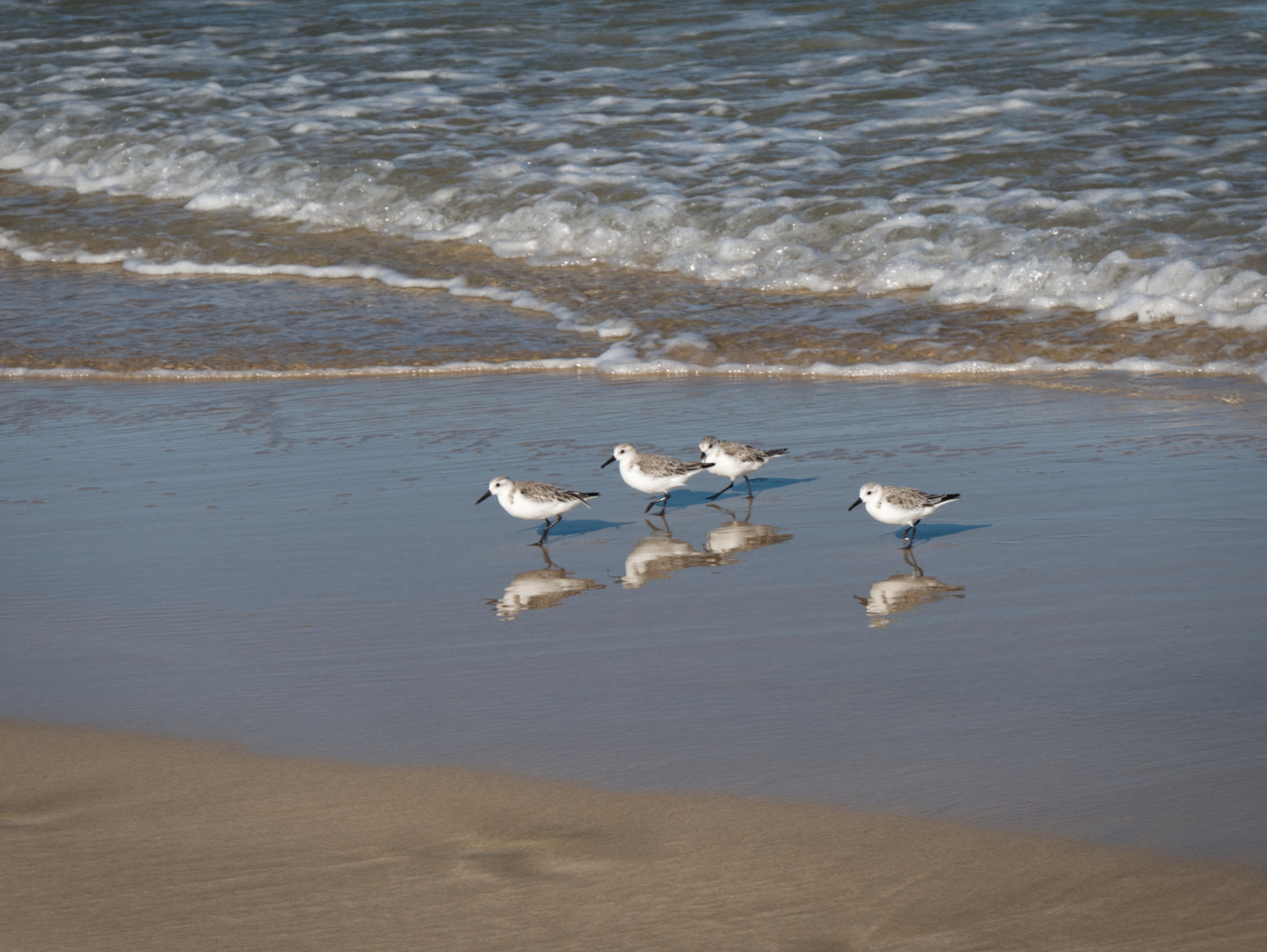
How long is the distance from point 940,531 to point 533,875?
9.65ft

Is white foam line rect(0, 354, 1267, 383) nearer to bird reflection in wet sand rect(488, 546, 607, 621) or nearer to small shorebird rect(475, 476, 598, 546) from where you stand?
small shorebird rect(475, 476, 598, 546)

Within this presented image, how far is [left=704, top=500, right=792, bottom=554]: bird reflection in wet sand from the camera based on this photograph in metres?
5.38

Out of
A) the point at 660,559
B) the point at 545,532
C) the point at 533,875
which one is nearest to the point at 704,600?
the point at 660,559

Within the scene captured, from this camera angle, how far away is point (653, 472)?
5.80 meters

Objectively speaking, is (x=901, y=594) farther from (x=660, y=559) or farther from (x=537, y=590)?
(x=537, y=590)

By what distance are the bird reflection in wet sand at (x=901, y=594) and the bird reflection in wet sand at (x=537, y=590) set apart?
3.07 feet

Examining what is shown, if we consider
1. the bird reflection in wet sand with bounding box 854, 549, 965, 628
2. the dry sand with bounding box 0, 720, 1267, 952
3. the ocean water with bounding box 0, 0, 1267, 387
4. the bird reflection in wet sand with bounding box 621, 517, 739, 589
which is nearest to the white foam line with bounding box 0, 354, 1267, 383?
the ocean water with bounding box 0, 0, 1267, 387

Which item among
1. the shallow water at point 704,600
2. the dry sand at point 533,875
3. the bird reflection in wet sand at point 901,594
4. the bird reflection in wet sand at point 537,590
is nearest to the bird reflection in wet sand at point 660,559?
the shallow water at point 704,600

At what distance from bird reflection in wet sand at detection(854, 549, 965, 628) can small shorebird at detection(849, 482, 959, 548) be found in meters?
0.26

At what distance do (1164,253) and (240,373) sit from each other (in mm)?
5866

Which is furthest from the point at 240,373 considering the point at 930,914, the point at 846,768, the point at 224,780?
the point at 930,914

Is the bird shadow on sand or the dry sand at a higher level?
the dry sand

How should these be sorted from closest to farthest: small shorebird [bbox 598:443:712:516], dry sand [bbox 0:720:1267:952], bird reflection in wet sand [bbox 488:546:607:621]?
dry sand [bbox 0:720:1267:952], bird reflection in wet sand [bbox 488:546:607:621], small shorebird [bbox 598:443:712:516]

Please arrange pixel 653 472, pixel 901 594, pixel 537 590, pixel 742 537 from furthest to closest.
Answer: pixel 653 472 < pixel 742 537 < pixel 537 590 < pixel 901 594
